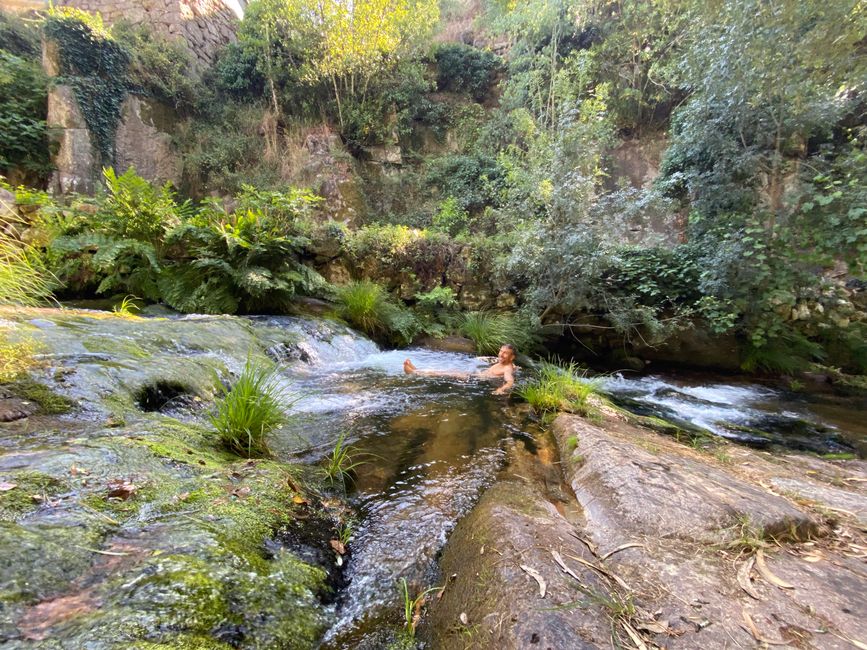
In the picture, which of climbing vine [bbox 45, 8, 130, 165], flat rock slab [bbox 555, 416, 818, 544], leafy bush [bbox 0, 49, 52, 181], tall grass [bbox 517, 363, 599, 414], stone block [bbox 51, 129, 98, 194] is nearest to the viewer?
flat rock slab [bbox 555, 416, 818, 544]

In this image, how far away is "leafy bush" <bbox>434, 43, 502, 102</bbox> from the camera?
14.0 meters

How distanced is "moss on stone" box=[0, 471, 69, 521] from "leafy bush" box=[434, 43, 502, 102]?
16445 mm

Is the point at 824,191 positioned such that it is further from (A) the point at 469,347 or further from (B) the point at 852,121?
(A) the point at 469,347

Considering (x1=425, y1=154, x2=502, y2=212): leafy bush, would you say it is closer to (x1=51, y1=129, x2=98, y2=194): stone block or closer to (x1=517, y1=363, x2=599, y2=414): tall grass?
(x1=517, y1=363, x2=599, y2=414): tall grass

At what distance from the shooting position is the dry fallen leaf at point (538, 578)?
126 cm

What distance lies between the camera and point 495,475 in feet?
7.91

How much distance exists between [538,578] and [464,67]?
16873mm

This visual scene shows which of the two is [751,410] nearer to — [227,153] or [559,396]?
[559,396]

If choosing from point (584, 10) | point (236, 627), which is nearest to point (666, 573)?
point (236, 627)

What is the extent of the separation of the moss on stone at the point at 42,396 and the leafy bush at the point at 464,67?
15859 millimetres

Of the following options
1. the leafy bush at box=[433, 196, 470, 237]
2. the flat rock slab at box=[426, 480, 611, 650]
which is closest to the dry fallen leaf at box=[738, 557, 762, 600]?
the flat rock slab at box=[426, 480, 611, 650]

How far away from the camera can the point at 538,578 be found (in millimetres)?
1323

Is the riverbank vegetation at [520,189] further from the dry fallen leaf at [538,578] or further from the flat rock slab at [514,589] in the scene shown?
the dry fallen leaf at [538,578]

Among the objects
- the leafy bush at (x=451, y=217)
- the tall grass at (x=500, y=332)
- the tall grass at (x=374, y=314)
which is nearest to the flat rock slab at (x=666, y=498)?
the tall grass at (x=500, y=332)
